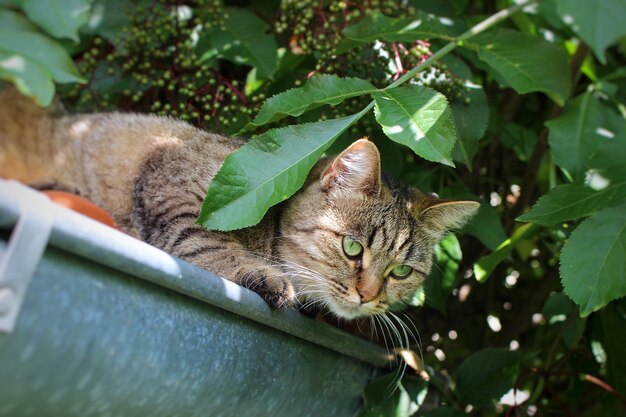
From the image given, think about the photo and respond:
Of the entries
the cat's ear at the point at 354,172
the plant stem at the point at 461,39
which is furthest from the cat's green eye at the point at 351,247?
the plant stem at the point at 461,39

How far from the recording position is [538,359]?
3855mm

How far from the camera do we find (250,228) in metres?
2.69

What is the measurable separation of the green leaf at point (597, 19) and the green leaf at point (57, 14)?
105cm

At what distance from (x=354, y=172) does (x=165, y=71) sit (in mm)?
919

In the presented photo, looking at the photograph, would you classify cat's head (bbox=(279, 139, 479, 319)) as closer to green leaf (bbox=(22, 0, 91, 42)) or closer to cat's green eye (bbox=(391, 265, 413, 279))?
cat's green eye (bbox=(391, 265, 413, 279))

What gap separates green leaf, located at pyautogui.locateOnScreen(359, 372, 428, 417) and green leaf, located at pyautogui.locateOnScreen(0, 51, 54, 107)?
149 centimetres

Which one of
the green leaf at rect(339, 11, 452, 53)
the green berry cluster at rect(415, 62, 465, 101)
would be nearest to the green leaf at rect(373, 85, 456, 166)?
the green leaf at rect(339, 11, 452, 53)

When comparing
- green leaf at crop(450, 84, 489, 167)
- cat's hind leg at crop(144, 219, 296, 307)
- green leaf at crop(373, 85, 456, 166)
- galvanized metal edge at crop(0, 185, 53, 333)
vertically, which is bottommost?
cat's hind leg at crop(144, 219, 296, 307)

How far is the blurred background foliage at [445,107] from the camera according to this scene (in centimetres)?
245

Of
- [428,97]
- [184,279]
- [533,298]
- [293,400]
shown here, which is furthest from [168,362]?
[533,298]

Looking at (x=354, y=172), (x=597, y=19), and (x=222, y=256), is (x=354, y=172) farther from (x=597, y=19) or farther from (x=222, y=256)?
(x=597, y=19)

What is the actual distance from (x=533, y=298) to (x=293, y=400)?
200 cm

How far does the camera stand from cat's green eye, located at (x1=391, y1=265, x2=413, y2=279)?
2.79m

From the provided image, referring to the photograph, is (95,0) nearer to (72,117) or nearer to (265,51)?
(72,117)
